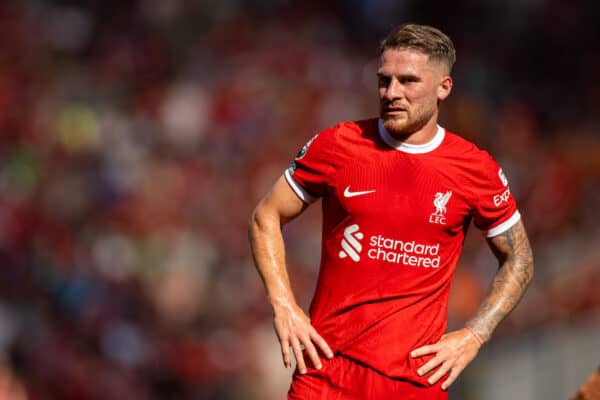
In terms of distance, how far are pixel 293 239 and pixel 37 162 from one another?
132 inches

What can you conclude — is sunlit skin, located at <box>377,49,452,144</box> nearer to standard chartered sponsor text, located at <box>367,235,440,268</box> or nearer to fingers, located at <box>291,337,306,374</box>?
standard chartered sponsor text, located at <box>367,235,440,268</box>

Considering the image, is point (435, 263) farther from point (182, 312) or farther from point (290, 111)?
point (290, 111)

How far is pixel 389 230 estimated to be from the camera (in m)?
4.95

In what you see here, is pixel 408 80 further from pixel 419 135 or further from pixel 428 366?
pixel 428 366

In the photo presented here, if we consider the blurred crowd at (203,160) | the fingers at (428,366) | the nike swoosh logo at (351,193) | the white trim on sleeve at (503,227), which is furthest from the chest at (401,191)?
the blurred crowd at (203,160)

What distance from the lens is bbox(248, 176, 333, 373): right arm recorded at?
193 inches

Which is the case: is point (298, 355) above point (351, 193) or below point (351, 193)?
below

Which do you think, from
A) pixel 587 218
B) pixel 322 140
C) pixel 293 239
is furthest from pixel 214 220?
pixel 322 140

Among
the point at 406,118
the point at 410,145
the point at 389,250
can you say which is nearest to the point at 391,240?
the point at 389,250

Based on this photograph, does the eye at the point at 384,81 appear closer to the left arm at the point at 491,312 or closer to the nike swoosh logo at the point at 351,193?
the nike swoosh logo at the point at 351,193

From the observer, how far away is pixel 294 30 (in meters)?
16.2

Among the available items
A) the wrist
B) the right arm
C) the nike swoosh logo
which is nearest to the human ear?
the nike swoosh logo

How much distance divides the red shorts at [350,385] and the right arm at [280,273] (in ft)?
0.21

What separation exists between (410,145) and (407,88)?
0.29m
